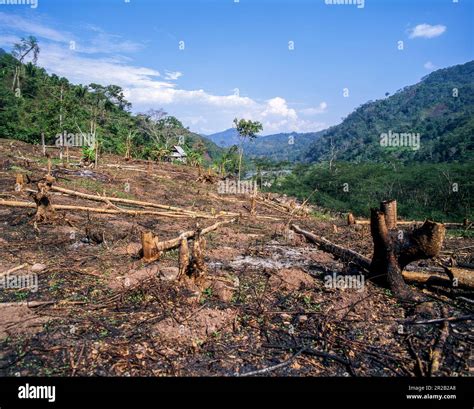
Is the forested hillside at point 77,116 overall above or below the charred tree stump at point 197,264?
above

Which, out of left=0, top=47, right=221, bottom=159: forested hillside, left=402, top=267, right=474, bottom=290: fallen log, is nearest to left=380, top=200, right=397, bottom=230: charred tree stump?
left=402, top=267, right=474, bottom=290: fallen log

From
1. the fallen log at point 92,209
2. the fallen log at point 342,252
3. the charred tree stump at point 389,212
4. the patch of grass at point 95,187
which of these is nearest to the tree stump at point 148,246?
the fallen log at point 92,209

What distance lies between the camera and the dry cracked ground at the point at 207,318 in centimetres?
393

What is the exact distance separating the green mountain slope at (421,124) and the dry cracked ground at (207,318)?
46169 mm

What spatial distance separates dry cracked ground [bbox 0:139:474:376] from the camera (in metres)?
3.93

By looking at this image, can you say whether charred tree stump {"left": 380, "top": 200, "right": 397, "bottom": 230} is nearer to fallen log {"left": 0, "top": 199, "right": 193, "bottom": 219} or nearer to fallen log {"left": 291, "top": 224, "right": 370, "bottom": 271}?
fallen log {"left": 291, "top": 224, "right": 370, "bottom": 271}

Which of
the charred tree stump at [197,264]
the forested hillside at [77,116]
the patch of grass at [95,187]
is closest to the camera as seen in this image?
the charred tree stump at [197,264]

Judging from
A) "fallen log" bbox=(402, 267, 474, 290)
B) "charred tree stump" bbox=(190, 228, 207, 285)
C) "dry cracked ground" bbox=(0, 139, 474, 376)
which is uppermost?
"charred tree stump" bbox=(190, 228, 207, 285)

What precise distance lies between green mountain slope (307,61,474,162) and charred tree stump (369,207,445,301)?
149ft

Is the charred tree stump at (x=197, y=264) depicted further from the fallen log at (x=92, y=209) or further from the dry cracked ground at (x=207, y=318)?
the fallen log at (x=92, y=209)

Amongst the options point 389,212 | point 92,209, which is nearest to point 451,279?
point 389,212

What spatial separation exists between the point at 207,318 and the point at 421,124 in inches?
3735

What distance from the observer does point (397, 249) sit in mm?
5961

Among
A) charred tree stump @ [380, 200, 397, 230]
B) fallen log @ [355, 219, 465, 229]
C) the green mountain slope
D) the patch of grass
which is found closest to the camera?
charred tree stump @ [380, 200, 397, 230]
